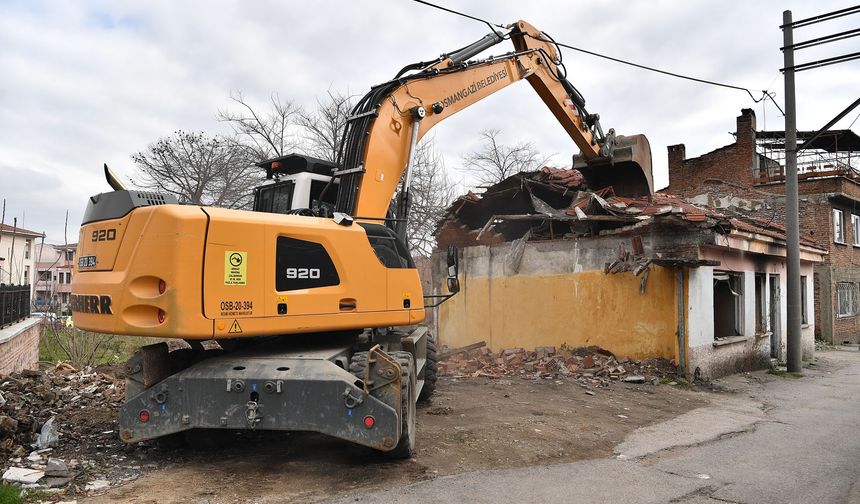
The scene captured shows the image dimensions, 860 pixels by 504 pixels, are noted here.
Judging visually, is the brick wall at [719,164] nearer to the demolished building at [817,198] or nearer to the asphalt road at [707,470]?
the demolished building at [817,198]

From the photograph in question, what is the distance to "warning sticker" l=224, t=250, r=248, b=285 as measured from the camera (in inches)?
199

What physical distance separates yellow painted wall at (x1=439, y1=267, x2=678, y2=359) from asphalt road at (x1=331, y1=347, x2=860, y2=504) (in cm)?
248

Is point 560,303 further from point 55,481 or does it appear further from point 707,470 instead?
point 55,481

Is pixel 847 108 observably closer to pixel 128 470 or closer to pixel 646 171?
pixel 646 171

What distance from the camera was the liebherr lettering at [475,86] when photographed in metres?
7.96

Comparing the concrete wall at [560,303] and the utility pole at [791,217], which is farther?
the utility pole at [791,217]

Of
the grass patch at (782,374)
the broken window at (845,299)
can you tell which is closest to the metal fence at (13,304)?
the grass patch at (782,374)

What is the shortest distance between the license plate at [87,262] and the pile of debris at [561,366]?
7396mm

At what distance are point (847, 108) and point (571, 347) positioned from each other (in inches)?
280

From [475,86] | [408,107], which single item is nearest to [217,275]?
[408,107]

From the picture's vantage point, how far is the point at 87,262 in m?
5.47

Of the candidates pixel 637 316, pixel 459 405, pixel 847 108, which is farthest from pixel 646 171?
pixel 459 405

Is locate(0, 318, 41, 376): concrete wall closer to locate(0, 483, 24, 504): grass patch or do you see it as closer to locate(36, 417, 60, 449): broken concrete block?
locate(36, 417, 60, 449): broken concrete block

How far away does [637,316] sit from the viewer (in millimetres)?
11656
